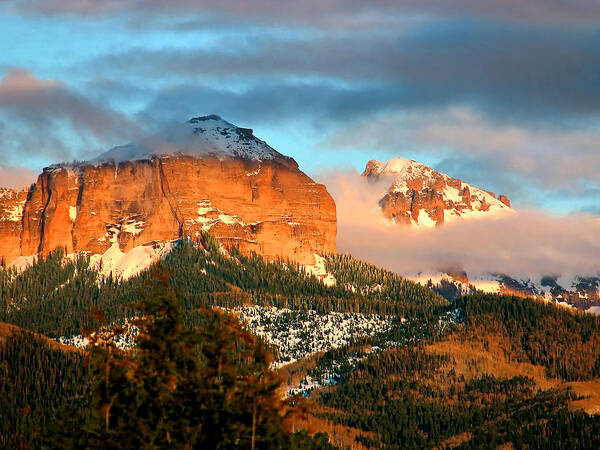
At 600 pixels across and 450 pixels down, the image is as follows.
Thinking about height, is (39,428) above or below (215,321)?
below

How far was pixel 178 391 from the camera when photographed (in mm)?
85000

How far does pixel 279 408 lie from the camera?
281 ft

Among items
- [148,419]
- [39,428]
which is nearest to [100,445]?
[148,419]

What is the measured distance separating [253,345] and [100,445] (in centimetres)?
1309

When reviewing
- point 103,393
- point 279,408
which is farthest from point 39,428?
point 279,408

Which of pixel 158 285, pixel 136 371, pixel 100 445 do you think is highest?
pixel 158 285

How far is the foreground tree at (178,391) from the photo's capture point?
8344 centimetres

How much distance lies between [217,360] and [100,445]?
10.4 meters

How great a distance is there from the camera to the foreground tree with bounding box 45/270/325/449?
3285 inches

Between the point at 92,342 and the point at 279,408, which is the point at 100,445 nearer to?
the point at 92,342

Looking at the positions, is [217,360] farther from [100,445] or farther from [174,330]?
[100,445]

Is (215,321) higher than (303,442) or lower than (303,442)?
higher

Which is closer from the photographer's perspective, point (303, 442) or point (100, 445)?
point (100, 445)

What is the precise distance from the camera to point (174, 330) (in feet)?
285
